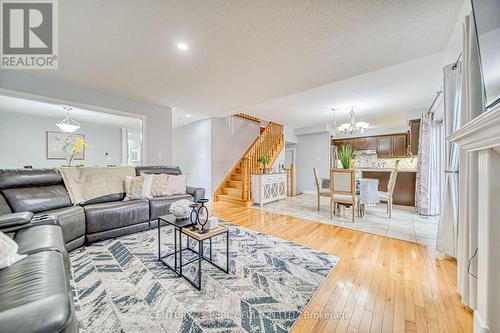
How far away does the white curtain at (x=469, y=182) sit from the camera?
52.1 inches

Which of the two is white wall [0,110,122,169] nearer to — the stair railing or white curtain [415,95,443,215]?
the stair railing

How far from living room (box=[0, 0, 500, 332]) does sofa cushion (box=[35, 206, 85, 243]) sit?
3 cm

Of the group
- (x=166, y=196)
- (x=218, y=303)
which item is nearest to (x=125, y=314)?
(x=218, y=303)

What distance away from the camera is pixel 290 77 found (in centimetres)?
281

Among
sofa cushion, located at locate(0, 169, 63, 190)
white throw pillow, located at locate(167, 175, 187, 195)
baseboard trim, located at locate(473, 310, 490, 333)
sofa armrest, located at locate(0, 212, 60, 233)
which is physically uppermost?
sofa cushion, located at locate(0, 169, 63, 190)

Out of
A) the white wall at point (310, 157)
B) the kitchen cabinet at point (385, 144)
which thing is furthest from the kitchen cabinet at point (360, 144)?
the white wall at point (310, 157)

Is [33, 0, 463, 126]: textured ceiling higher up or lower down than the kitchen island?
higher up

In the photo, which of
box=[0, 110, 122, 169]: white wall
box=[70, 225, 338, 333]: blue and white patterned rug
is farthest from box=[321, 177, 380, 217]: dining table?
box=[0, 110, 122, 169]: white wall

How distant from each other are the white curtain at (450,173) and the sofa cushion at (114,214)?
3.86 meters

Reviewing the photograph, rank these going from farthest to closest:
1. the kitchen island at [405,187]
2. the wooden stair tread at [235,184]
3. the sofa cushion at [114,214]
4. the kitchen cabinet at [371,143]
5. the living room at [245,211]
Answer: the kitchen cabinet at [371,143] < the wooden stair tread at [235,184] < the kitchen island at [405,187] < the sofa cushion at [114,214] < the living room at [245,211]

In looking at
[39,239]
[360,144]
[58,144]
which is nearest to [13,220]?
[39,239]

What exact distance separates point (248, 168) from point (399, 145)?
18.5ft

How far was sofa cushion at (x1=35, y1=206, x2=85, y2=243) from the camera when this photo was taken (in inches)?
82.3

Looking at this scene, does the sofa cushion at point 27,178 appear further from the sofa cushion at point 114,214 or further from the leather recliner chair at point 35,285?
the leather recliner chair at point 35,285
